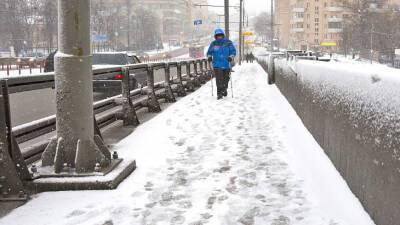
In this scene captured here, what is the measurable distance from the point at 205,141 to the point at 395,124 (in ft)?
13.5

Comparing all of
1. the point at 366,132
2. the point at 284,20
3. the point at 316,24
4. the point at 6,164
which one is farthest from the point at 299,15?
the point at 6,164

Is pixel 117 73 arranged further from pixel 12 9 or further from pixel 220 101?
pixel 12 9

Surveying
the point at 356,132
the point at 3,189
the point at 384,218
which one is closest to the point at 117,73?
the point at 3,189

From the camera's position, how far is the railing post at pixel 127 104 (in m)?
8.48

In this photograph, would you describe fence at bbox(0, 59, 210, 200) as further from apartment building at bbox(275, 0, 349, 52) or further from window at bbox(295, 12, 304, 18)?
window at bbox(295, 12, 304, 18)

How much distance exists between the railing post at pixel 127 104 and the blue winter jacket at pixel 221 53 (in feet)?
17.9

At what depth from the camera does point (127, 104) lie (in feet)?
28.6

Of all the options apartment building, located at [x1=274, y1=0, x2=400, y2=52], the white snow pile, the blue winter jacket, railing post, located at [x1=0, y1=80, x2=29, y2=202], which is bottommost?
railing post, located at [x1=0, y1=80, x2=29, y2=202]

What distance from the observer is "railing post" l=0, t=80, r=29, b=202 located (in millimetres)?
4219

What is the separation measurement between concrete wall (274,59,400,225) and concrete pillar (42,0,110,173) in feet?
8.20

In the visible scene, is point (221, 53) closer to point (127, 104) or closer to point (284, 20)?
point (127, 104)

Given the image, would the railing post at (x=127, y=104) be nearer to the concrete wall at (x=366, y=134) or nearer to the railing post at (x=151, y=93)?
the railing post at (x=151, y=93)

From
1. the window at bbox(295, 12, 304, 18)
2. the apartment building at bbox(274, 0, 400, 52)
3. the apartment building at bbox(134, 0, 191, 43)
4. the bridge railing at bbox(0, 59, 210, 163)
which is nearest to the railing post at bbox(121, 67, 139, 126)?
the bridge railing at bbox(0, 59, 210, 163)

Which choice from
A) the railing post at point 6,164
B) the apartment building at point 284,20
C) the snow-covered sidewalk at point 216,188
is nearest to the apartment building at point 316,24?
the apartment building at point 284,20
